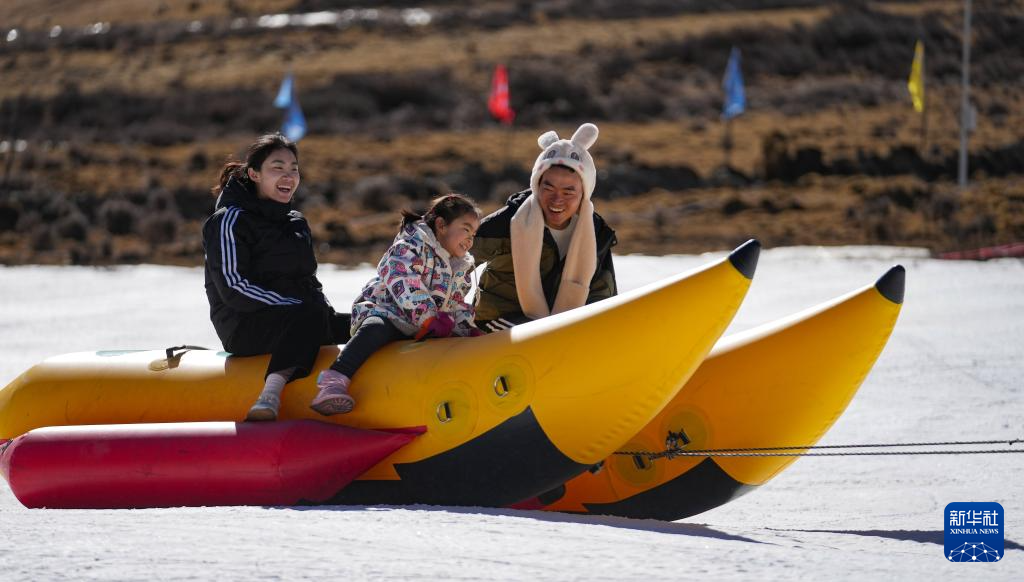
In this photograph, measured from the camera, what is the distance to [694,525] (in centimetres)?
510

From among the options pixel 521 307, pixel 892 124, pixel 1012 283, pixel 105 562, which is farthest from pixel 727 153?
pixel 105 562

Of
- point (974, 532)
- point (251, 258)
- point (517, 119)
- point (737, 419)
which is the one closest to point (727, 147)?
point (517, 119)

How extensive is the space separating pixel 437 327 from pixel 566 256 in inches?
25.8

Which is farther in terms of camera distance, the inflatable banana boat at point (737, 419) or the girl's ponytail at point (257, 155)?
the girl's ponytail at point (257, 155)

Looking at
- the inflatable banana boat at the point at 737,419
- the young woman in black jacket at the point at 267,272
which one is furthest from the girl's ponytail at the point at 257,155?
the inflatable banana boat at the point at 737,419

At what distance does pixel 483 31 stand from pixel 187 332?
3611 centimetres

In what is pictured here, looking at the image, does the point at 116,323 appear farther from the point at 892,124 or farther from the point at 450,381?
the point at 892,124

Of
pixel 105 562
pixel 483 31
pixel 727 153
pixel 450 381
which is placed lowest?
pixel 105 562

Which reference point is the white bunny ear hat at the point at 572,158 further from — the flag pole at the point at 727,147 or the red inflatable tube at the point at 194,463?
the flag pole at the point at 727,147

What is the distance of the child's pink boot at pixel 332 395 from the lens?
4.95 m

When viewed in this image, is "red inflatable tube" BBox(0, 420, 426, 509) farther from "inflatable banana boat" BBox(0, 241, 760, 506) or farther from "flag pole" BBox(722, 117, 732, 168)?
"flag pole" BBox(722, 117, 732, 168)

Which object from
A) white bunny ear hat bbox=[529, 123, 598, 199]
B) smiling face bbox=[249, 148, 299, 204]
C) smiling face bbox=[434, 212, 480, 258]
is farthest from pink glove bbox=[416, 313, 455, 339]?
smiling face bbox=[249, 148, 299, 204]

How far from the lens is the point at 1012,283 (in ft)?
40.6

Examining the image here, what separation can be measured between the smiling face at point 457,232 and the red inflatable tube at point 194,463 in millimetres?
694
